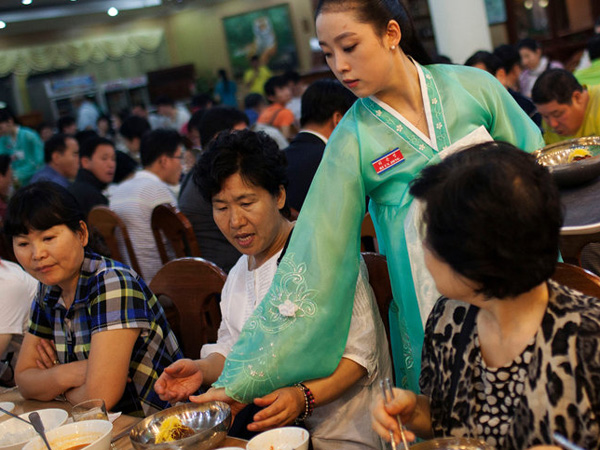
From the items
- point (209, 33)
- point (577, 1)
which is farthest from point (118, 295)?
point (209, 33)

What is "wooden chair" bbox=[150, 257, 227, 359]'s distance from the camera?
1998mm

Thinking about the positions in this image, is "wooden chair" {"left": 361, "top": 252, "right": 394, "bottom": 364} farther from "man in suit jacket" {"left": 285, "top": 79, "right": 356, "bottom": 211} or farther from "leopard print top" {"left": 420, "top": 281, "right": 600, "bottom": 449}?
"man in suit jacket" {"left": 285, "top": 79, "right": 356, "bottom": 211}

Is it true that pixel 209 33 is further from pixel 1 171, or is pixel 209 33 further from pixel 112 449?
pixel 112 449

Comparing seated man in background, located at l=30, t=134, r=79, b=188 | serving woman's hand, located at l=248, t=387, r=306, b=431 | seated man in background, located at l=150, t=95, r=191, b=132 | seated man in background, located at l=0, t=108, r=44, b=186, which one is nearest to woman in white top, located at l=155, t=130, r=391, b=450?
serving woman's hand, located at l=248, t=387, r=306, b=431

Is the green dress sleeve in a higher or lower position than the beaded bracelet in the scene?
higher

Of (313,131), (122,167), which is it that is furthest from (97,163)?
(313,131)

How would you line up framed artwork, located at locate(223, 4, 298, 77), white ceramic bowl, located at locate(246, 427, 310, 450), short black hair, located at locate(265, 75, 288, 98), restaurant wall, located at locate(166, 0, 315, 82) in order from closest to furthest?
1. white ceramic bowl, located at locate(246, 427, 310, 450)
2. short black hair, located at locate(265, 75, 288, 98)
3. restaurant wall, located at locate(166, 0, 315, 82)
4. framed artwork, located at locate(223, 4, 298, 77)

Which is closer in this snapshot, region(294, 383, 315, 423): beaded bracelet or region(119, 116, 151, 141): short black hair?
region(294, 383, 315, 423): beaded bracelet

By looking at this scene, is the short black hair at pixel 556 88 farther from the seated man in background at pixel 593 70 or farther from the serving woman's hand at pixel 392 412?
the serving woman's hand at pixel 392 412

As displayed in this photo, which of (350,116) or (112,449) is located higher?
(350,116)

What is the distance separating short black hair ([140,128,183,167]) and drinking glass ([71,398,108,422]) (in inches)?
111

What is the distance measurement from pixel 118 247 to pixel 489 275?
10.00ft

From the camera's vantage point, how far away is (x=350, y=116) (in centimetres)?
159

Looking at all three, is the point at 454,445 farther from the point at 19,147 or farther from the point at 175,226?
the point at 19,147
